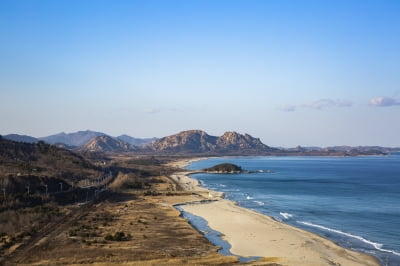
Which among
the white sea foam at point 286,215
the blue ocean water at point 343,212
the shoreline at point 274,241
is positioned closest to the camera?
the shoreline at point 274,241

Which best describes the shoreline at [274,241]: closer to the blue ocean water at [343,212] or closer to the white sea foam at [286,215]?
the blue ocean water at [343,212]

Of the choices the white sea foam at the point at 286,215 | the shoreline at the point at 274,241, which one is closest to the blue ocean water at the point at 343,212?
the white sea foam at the point at 286,215

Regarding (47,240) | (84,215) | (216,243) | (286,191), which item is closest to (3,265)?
(47,240)

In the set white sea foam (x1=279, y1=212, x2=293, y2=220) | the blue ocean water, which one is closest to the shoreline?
the blue ocean water

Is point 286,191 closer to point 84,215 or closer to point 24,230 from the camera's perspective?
point 84,215

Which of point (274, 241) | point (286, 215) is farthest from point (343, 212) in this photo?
point (274, 241)

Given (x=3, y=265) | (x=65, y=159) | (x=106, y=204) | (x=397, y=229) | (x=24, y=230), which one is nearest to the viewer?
(x=3, y=265)

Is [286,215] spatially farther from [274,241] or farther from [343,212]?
[274,241]

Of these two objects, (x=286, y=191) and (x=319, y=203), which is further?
(x=286, y=191)
